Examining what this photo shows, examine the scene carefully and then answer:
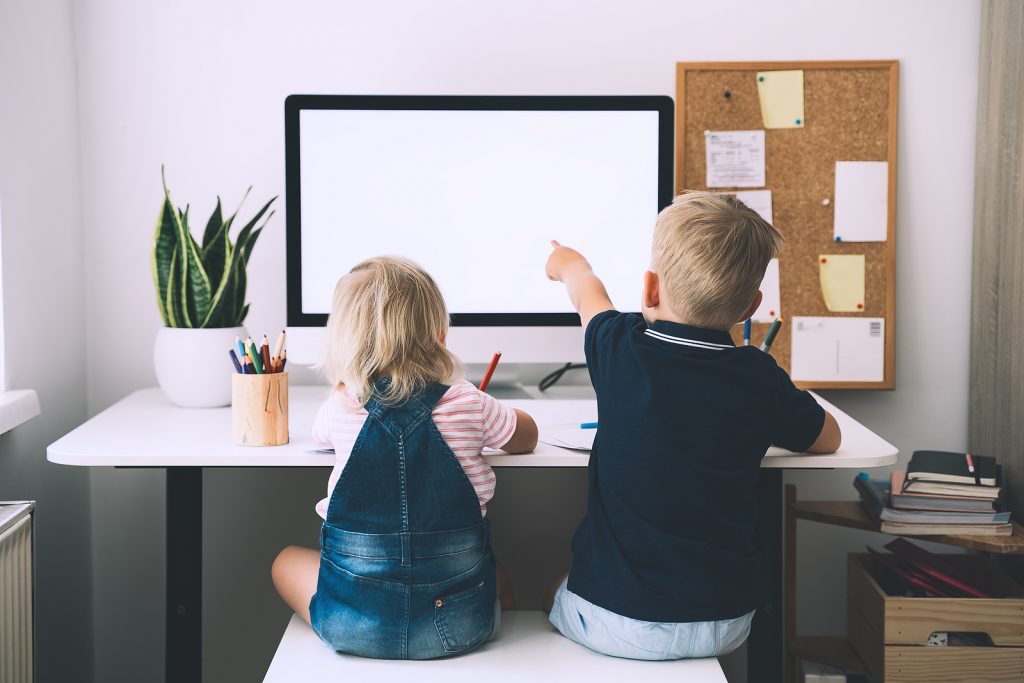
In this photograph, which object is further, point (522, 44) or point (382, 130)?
point (522, 44)

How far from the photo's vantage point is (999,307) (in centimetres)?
181

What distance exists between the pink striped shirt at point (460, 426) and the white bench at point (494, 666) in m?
0.18

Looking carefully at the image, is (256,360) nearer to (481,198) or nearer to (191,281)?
(191,281)

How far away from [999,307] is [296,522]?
1.48 meters

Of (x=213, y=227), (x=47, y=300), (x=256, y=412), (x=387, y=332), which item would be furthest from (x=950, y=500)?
(x=47, y=300)

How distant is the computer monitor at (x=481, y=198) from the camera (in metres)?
1.62

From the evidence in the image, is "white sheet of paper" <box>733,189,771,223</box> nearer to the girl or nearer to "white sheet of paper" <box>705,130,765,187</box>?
"white sheet of paper" <box>705,130,765,187</box>

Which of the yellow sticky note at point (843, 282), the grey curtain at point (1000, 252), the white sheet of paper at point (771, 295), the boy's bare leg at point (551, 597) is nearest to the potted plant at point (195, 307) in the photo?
the boy's bare leg at point (551, 597)

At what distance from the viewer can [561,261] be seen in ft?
5.10

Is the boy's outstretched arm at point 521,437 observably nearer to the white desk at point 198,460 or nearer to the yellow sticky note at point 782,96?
the white desk at point 198,460

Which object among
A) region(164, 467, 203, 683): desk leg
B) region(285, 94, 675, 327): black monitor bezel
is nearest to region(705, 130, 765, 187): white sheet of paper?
region(285, 94, 675, 327): black monitor bezel

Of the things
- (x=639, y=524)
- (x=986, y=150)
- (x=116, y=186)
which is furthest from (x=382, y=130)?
(x=986, y=150)

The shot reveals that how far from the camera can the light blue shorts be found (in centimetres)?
119

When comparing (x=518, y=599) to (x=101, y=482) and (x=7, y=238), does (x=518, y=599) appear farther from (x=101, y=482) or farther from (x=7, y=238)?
(x=7, y=238)
